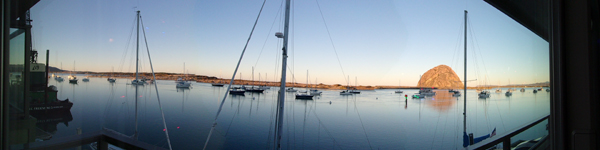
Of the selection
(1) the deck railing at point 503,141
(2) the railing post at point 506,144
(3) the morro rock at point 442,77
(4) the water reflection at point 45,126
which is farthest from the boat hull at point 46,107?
(3) the morro rock at point 442,77

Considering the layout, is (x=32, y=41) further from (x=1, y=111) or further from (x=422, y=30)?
(x=422, y=30)

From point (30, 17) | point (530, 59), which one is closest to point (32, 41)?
point (30, 17)

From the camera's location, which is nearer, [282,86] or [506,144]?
[506,144]

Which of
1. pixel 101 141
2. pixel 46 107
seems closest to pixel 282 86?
pixel 101 141

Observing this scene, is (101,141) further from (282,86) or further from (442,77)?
(442,77)

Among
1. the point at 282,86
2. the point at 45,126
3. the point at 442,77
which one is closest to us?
the point at 45,126

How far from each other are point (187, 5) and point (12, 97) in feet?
10.3

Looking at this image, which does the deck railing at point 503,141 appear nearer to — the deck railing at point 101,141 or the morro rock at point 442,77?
A: the deck railing at point 101,141

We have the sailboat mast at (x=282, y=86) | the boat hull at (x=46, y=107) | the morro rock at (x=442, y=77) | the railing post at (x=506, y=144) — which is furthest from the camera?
the morro rock at (x=442, y=77)

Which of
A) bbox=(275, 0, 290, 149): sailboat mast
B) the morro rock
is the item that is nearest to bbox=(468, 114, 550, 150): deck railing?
bbox=(275, 0, 290, 149): sailboat mast

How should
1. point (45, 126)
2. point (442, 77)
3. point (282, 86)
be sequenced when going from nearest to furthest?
point (45, 126)
point (282, 86)
point (442, 77)

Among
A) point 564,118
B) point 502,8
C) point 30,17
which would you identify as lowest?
point 564,118

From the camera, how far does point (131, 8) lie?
1.88m

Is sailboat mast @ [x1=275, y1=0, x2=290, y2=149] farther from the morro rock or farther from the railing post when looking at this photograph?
the morro rock
